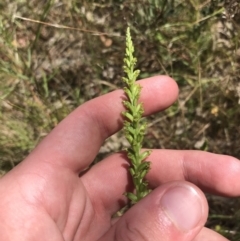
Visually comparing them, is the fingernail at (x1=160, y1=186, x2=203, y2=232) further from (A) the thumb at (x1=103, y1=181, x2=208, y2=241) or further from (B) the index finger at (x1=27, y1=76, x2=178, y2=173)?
(B) the index finger at (x1=27, y1=76, x2=178, y2=173)

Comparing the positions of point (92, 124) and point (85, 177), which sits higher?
point (92, 124)

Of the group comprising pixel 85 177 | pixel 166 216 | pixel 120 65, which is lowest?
pixel 85 177

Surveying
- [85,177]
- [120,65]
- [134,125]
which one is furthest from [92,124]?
[120,65]

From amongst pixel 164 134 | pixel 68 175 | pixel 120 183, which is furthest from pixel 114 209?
pixel 164 134

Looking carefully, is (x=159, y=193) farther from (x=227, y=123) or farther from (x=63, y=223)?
(x=227, y=123)

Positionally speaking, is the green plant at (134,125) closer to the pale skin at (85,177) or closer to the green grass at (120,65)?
the pale skin at (85,177)

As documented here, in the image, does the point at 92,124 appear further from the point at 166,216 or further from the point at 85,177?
the point at 166,216

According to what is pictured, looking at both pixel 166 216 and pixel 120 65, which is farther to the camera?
pixel 120 65
